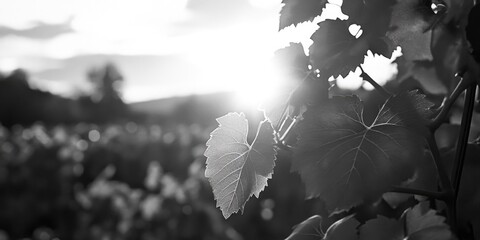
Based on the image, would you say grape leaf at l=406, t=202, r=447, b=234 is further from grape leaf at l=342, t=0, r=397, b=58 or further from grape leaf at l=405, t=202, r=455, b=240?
grape leaf at l=342, t=0, r=397, b=58

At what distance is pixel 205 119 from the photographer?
30.5 m

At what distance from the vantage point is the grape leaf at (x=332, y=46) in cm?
91

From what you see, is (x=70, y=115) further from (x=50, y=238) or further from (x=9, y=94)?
(x=50, y=238)

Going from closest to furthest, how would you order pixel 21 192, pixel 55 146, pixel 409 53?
pixel 409 53 → pixel 21 192 → pixel 55 146

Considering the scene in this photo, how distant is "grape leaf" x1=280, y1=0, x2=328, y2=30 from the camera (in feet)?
3.09

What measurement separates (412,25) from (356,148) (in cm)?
21

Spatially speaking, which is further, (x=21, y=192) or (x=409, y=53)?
(x=21, y=192)

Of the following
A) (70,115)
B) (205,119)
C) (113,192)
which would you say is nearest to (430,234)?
(113,192)

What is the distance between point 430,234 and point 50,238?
8.42 meters

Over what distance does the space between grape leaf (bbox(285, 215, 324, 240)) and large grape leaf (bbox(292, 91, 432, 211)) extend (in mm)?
202

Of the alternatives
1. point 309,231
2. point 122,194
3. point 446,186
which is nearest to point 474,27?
point 446,186

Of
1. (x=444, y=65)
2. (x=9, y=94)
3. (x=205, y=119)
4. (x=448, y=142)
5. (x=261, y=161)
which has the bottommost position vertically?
(x=205, y=119)

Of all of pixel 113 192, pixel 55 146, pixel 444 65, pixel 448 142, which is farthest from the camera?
pixel 55 146

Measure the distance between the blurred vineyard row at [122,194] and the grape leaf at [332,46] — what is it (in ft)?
18.0
